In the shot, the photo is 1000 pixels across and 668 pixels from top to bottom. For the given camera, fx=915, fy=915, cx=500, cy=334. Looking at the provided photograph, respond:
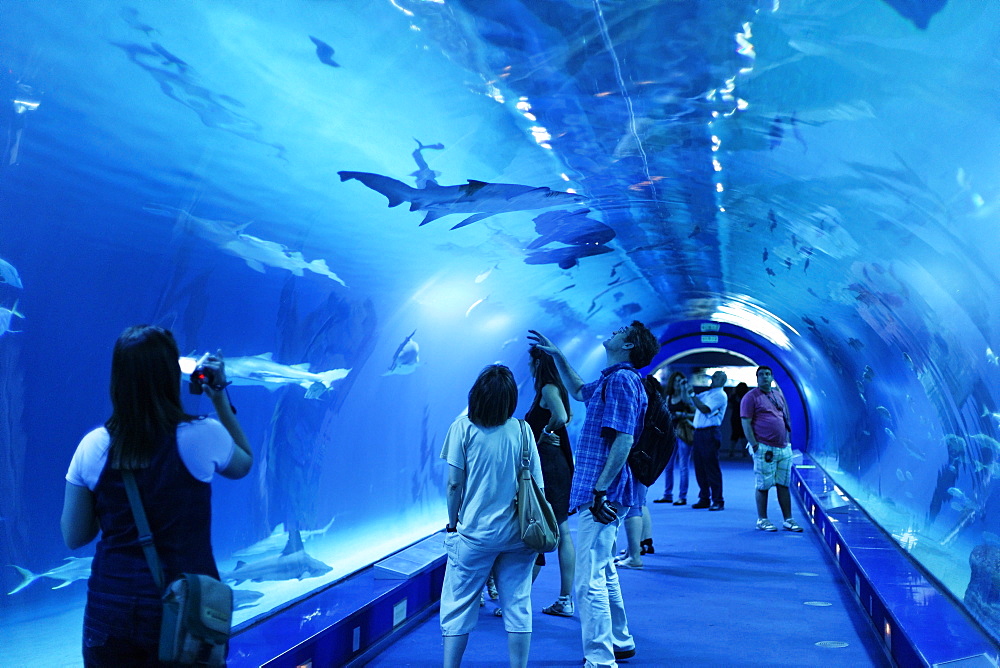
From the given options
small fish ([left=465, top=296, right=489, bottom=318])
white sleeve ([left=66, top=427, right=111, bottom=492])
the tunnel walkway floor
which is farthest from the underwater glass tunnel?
white sleeve ([left=66, top=427, right=111, bottom=492])

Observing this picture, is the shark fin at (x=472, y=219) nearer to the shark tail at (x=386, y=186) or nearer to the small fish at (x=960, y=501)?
the shark tail at (x=386, y=186)

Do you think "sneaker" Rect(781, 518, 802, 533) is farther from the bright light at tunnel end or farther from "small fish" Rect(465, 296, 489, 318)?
the bright light at tunnel end

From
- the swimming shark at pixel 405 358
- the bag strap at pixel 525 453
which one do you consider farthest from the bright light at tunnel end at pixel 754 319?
the bag strap at pixel 525 453

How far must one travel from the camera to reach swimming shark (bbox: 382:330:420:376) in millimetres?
9352

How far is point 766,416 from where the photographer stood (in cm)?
1087

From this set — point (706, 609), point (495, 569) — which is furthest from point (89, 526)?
point (706, 609)

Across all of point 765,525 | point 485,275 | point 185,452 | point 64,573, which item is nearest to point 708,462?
point 765,525

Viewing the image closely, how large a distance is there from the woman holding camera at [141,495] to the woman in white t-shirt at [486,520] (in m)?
1.83

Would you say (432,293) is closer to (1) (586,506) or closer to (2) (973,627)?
(1) (586,506)

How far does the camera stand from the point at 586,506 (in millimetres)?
5082

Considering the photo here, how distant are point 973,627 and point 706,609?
2.10 metres

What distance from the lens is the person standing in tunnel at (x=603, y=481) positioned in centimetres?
495

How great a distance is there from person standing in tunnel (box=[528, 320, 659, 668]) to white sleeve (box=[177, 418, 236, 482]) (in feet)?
8.29

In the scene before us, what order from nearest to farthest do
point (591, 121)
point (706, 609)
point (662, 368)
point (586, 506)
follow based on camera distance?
point (586, 506)
point (591, 121)
point (706, 609)
point (662, 368)
